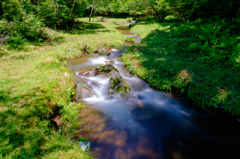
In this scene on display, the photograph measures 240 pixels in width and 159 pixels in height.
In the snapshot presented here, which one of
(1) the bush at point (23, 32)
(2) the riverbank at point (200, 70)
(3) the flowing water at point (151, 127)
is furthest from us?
(1) the bush at point (23, 32)

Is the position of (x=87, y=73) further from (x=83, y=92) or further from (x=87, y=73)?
(x=83, y=92)

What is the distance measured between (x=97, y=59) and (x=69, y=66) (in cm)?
276

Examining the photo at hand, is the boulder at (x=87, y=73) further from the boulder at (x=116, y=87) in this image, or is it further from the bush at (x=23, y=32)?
the bush at (x=23, y=32)

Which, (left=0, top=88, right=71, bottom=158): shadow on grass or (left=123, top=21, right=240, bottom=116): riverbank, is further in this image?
(left=123, top=21, right=240, bottom=116): riverbank

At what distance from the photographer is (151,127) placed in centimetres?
514

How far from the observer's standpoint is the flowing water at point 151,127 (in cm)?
412

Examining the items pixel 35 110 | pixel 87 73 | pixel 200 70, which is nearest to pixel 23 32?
pixel 87 73

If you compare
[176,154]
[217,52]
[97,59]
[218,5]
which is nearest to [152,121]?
[176,154]

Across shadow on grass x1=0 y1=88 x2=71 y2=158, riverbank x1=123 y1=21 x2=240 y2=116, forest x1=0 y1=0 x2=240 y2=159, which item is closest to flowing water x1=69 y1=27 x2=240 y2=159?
forest x1=0 y1=0 x2=240 y2=159

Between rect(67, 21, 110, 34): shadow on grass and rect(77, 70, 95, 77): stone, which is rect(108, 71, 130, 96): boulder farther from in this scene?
rect(67, 21, 110, 34): shadow on grass

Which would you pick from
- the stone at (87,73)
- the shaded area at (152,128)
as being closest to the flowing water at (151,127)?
the shaded area at (152,128)

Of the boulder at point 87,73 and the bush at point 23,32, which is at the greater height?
the bush at point 23,32

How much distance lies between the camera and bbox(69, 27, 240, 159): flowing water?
162 inches

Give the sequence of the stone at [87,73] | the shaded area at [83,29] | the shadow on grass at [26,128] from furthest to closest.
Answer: the shaded area at [83,29]
the stone at [87,73]
the shadow on grass at [26,128]
